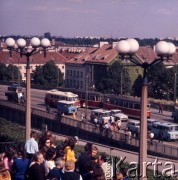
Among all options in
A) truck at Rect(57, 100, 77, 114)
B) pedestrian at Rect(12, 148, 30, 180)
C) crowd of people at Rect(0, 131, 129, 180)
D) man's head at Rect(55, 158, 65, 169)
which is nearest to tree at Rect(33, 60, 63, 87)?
truck at Rect(57, 100, 77, 114)

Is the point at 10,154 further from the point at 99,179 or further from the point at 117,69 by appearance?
the point at 117,69

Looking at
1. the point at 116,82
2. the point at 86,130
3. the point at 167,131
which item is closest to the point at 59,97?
the point at 116,82

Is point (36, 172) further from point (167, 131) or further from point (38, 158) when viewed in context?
point (167, 131)

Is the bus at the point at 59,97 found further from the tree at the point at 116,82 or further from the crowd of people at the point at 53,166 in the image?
the crowd of people at the point at 53,166

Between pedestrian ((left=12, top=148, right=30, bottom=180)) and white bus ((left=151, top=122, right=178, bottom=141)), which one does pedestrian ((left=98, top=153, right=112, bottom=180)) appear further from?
white bus ((left=151, top=122, right=178, bottom=141))

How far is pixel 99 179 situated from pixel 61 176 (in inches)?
16.6

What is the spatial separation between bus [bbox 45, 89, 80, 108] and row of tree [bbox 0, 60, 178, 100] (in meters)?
5.54

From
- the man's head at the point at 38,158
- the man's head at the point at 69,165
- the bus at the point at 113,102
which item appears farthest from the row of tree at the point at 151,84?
the man's head at the point at 69,165

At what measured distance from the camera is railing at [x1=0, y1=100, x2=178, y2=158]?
2239 cm

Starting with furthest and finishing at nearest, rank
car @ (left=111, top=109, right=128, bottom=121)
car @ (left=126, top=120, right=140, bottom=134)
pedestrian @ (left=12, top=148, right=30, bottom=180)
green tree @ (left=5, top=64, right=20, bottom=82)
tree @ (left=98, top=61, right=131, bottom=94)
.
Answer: green tree @ (left=5, top=64, right=20, bottom=82) < tree @ (left=98, top=61, right=131, bottom=94) < car @ (left=111, top=109, right=128, bottom=121) < car @ (left=126, top=120, right=140, bottom=134) < pedestrian @ (left=12, top=148, right=30, bottom=180)

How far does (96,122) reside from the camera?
3222 centimetres

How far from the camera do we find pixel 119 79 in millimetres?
50875

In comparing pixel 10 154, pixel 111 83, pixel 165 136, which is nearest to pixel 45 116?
pixel 165 136

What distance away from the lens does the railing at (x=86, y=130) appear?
73.5 feet
